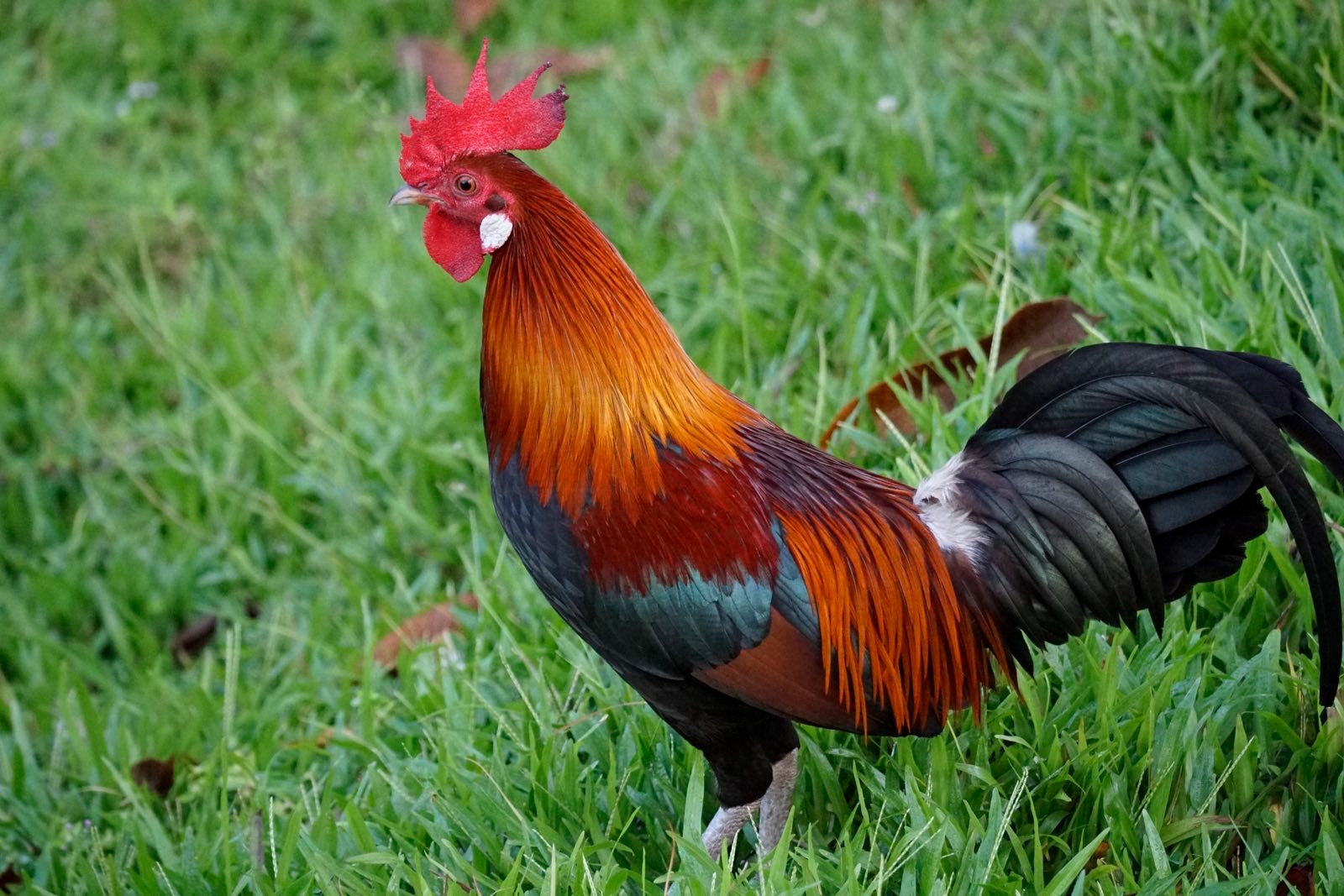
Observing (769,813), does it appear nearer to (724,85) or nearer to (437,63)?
(724,85)

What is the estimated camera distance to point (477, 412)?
4340 mm

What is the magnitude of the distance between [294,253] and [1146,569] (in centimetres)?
386

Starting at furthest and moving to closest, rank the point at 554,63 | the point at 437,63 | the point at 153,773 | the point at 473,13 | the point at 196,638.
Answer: the point at 473,13 < the point at 437,63 < the point at 554,63 < the point at 196,638 < the point at 153,773

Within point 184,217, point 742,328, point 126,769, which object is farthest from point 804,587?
point 184,217

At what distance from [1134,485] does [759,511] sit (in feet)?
2.12

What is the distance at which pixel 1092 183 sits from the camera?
403cm

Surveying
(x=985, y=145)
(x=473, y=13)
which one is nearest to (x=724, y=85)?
(x=985, y=145)

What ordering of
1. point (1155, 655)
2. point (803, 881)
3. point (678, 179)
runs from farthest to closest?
1. point (678, 179)
2. point (1155, 655)
3. point (803, 881)

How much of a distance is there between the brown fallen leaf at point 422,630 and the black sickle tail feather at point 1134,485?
5.41 ft

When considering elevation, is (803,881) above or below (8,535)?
below

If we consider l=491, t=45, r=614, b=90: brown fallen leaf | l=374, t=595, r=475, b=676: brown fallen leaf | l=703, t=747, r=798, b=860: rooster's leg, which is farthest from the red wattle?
l=491, t=45, r=614, b=90: brown fallen leaf

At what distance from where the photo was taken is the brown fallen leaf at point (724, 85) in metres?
5.22

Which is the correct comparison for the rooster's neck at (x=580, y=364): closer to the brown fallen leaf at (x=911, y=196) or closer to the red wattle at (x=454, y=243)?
the red wattle at (x=454, y=243)

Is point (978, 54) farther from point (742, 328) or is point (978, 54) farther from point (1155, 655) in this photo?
point (1155, 655)
